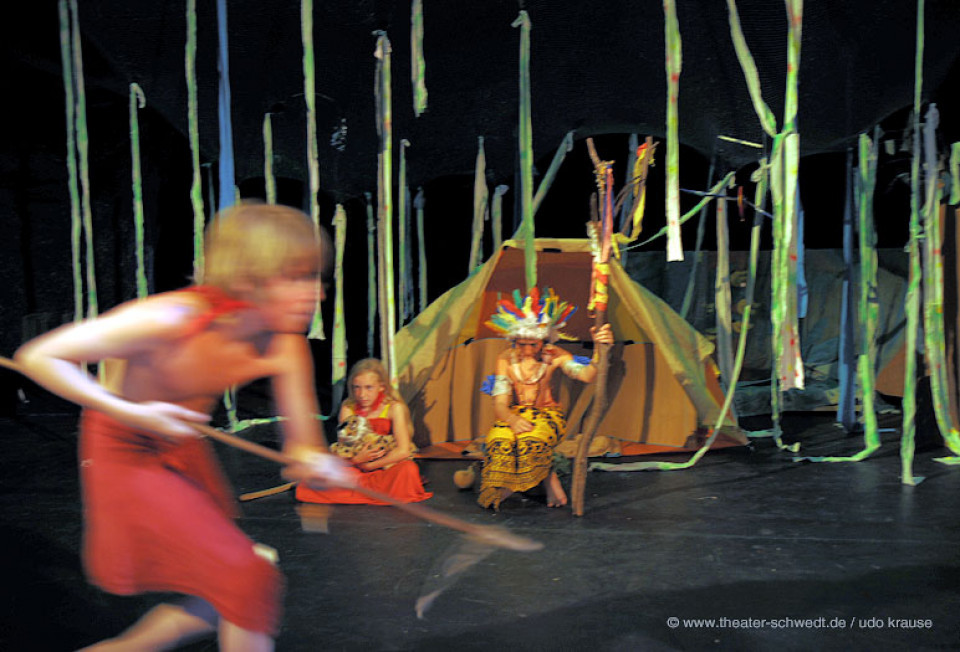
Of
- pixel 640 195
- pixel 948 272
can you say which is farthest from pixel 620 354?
pixel 948 272

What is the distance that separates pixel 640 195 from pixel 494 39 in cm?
186

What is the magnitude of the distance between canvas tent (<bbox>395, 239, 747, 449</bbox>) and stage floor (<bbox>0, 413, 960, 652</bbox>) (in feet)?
2.44

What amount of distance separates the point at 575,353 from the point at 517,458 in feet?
5.88

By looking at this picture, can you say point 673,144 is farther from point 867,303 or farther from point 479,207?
point 479,207

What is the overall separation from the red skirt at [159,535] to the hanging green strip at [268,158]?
3462 mm

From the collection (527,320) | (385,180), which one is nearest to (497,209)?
(385,180)

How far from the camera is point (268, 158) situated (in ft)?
16.8

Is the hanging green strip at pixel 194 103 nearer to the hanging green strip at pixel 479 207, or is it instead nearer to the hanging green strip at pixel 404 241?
the hanging green strip at pixel 404 241

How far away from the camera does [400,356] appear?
5.01m

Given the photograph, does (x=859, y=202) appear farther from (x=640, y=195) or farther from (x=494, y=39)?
(x=494, y=39)

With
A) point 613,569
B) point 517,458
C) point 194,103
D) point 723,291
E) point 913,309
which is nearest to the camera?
point 613,569

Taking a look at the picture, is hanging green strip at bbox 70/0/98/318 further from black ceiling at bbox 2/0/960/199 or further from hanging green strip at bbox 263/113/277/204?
hanging green strip at bbox 263/113/277/204

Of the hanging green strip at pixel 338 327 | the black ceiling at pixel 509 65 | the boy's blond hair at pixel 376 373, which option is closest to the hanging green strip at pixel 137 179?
the black ceiling at pixel 509 65

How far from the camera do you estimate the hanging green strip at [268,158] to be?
15.9 ft
